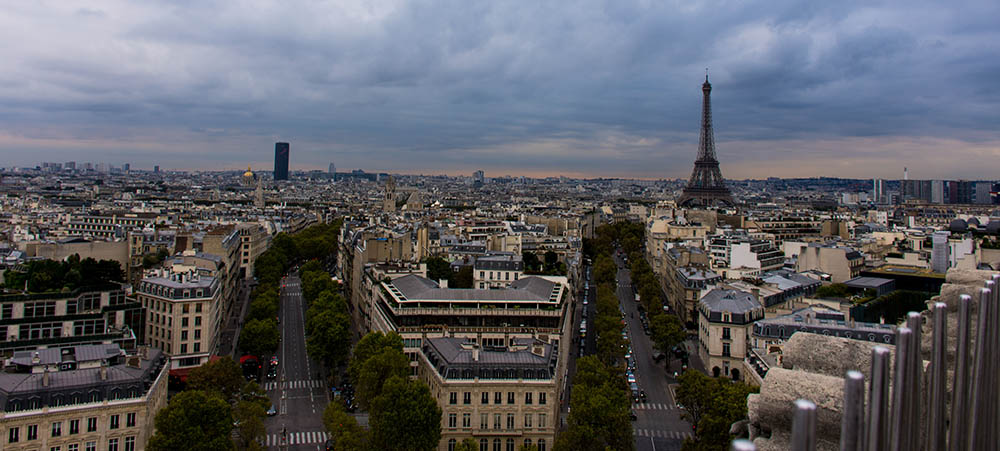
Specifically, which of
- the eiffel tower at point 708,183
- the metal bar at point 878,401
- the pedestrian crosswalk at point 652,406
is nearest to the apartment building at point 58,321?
the pedestrian crosswalk at point 652,406

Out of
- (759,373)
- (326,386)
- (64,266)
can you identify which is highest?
(64,266)

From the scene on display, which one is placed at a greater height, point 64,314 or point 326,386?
point 64,314

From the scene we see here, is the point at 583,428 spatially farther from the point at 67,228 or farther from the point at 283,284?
the point at 67,228

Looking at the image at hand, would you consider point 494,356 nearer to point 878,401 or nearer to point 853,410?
point 878,401

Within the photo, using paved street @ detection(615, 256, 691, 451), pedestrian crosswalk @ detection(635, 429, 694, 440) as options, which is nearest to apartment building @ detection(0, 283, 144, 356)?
pedestrian crosswalk @ detection(635, 429, 694, 440)

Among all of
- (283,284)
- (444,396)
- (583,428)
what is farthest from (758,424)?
(283,284)

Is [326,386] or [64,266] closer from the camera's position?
[326,386]

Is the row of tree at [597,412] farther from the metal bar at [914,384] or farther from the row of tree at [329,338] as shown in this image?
the metal bar at [914,384]

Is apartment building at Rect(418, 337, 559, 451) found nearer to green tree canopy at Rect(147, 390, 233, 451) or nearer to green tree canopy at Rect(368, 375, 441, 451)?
green tree canopy at Rect(368, 375, 441, 451)
